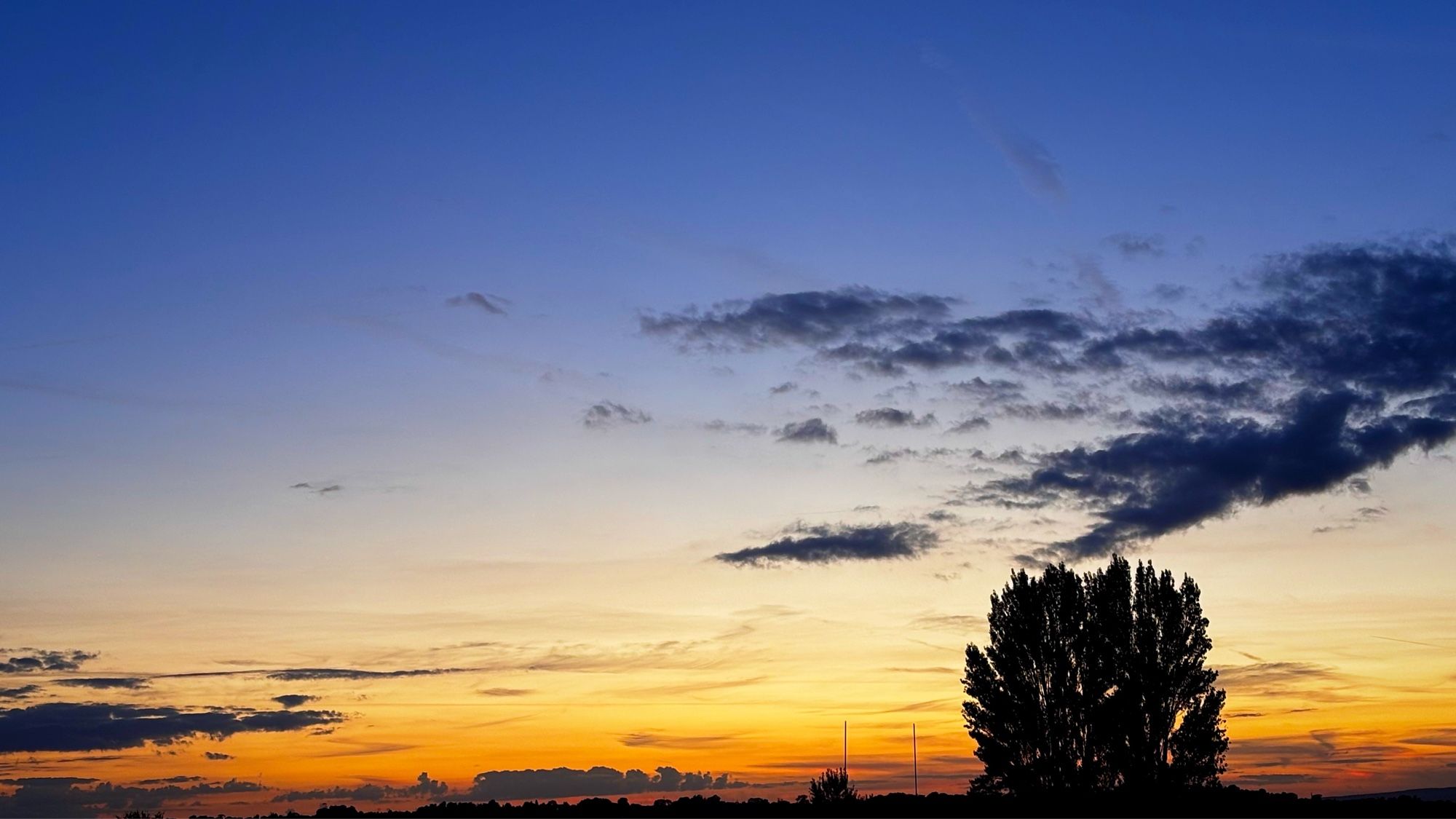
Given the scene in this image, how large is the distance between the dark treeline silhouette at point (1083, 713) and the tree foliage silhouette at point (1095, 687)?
47 mm

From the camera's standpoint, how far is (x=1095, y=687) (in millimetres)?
61156

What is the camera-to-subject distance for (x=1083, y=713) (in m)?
60.8

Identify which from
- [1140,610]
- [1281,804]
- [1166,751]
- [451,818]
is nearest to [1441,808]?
[1281,804]

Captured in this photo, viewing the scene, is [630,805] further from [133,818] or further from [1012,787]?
[133,818]

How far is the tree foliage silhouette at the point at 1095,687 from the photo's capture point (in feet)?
193

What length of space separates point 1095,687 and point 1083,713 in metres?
1.35

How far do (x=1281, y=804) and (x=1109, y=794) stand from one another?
7.60 meters

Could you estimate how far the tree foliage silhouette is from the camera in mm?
58688

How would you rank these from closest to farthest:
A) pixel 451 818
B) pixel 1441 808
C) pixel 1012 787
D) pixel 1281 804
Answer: pixel 1441 808
pixel 1281 804
pixel 451 818
pixel 1012 787

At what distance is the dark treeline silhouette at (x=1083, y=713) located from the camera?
57.5m

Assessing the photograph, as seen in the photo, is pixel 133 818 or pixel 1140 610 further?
pixel 1140 610

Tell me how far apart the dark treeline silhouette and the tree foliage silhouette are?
0.05 m

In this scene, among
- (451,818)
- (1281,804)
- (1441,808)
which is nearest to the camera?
(1441,808)

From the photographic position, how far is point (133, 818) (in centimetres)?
4925
